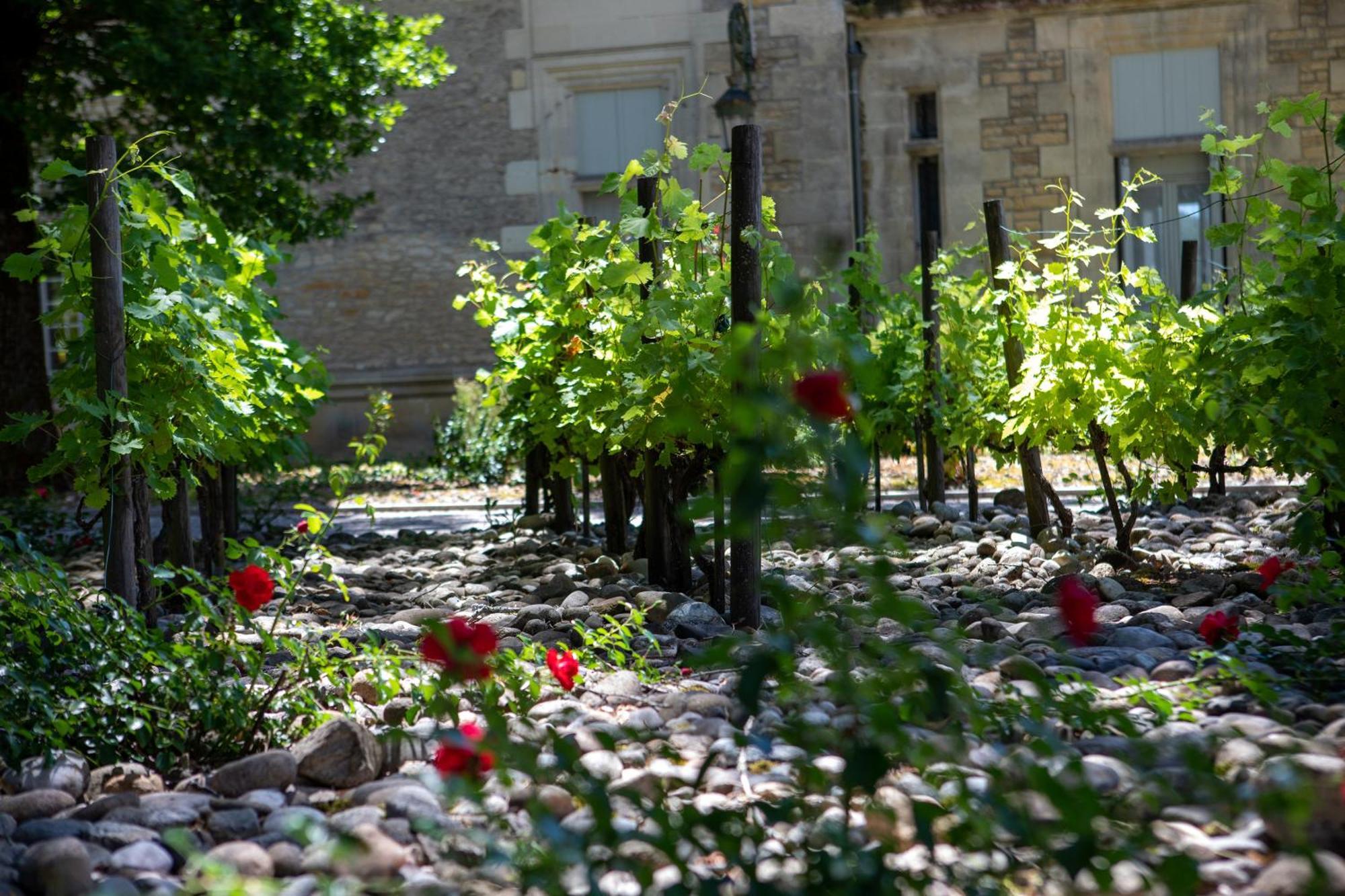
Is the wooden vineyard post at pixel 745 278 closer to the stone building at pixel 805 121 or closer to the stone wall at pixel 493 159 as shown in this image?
the stone building at pixel 805 121

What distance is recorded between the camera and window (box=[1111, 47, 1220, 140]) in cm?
1273

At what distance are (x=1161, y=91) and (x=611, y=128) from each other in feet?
17.1

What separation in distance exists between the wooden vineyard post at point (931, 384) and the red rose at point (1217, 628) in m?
3.59

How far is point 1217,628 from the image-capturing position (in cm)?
303

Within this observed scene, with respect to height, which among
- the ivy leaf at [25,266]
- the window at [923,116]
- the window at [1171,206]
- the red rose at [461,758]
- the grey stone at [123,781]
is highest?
the window at [923,116]

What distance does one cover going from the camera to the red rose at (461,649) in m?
2.02

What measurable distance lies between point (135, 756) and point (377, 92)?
8.10 m

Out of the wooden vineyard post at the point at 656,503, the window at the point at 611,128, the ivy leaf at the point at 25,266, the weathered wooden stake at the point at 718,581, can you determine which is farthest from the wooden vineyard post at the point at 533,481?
the window at the point at 611,128

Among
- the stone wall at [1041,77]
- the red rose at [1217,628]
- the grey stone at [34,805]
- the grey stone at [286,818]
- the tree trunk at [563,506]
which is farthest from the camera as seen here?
the stone wall at [1041,77]

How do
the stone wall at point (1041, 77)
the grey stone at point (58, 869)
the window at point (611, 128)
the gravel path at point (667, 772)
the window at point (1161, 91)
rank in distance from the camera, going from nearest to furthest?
the gravel path at point (667, 772), the grey stone at point (58, 869), the stone wall at point (1041, 77), the window at point (1161, 91), the window at point (611, 128)

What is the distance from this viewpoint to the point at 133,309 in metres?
4.07

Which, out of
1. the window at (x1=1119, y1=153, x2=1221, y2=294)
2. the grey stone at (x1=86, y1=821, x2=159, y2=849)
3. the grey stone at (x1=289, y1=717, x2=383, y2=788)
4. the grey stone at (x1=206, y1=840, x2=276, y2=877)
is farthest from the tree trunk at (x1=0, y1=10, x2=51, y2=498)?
the window at (x1=1119, y1=153, x2=1221, y2=294)

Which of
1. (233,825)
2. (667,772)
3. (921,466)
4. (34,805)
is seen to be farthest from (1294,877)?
(921,466)

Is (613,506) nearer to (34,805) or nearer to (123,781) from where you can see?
(123,781)
